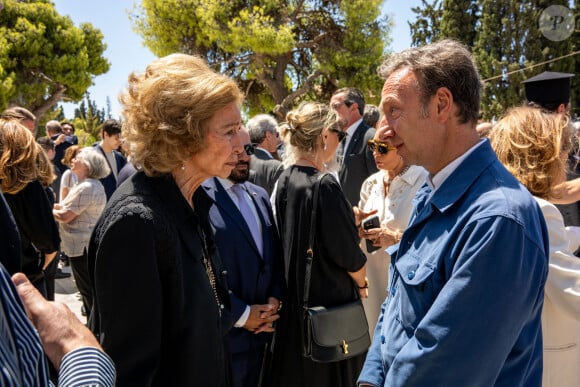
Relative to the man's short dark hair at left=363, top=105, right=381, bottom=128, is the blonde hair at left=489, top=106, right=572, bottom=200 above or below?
above

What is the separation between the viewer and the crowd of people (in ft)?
4.36

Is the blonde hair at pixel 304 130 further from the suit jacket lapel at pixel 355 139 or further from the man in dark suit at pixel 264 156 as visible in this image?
the suit jacket lapel at pixel 355 139

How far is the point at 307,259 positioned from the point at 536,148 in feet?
4.50

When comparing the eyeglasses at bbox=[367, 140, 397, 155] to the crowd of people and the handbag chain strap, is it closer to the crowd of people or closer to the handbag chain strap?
the crowd of people

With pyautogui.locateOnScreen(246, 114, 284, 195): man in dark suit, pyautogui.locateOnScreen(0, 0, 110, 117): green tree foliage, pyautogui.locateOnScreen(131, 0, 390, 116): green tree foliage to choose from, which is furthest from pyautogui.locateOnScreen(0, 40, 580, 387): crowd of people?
pyautogui.locateOnScreen(0, 0, 110, 117): green tree foliage

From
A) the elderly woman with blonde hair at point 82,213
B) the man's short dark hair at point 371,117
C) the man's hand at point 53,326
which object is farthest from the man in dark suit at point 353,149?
the man's hand at point 53,326

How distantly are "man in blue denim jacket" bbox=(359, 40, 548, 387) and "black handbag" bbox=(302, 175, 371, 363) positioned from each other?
101 centimetres

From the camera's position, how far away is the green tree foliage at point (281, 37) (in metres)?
18.2


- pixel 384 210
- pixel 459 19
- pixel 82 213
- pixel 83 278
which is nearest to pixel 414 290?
pixel 384 210

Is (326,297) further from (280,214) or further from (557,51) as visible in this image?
(557,51)

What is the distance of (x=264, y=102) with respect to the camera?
2152cm

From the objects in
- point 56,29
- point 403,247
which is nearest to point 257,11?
point 56,29

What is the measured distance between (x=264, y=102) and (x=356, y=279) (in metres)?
19.0

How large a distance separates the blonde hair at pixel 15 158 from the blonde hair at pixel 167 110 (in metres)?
1.79
